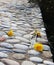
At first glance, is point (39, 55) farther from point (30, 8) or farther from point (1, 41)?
point (30, 8)

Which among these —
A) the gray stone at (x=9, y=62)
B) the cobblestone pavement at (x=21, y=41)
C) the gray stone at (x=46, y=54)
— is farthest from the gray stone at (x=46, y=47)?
the gray stone at (x=9, y=62)

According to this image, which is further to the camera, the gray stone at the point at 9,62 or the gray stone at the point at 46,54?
the gray stone at the point at 46,54

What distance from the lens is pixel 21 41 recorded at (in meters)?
3.60

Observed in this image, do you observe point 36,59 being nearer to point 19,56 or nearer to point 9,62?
point 19,56

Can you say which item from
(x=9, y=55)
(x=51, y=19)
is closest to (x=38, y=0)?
(x=51, y=19)

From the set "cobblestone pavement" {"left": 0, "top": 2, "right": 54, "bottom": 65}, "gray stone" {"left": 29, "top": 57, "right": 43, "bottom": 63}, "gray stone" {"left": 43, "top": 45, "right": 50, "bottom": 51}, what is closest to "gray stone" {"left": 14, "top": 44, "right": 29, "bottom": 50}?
"cobblestone pavement" {"left": 0, "top": 2, "right": 54, "bottom": 65}

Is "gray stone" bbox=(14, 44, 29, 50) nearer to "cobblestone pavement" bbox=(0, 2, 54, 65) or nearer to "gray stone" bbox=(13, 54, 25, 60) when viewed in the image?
"cobblestone pavement" bbox=(0, 2, 54, 65)

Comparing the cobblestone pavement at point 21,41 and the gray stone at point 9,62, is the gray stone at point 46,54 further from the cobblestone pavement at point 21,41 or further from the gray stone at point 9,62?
the gray stone at point 9,62

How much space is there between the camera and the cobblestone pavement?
117 inches

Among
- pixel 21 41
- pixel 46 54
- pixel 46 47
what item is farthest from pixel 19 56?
pixel 21 41

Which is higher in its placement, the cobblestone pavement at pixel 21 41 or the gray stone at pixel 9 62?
the cobblestone pavement at pixel 21 41

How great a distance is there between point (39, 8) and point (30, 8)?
20 centimetres

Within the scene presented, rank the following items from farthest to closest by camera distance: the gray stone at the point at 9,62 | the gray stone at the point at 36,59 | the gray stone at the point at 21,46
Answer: the gray stone at the point at 21,46, the gray stone at the point at 36,59, the gray stone at the point at 9,62

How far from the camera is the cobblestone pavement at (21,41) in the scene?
2.96 m
